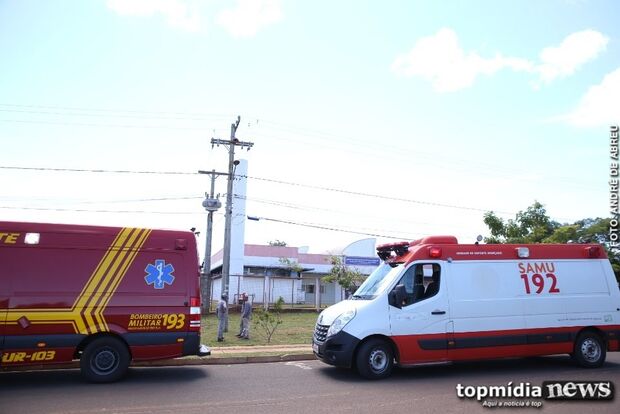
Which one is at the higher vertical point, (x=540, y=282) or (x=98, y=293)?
(x=540, y=282)

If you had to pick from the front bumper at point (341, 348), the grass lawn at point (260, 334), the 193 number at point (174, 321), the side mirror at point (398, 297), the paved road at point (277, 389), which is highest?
the side mirror at point (398, 297)

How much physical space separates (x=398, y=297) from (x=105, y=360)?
542cm

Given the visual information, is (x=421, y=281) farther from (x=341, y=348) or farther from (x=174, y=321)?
(x=174, y=321)

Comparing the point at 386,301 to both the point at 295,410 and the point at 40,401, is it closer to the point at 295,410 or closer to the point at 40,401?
the point at 295,410

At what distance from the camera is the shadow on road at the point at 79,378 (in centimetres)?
897

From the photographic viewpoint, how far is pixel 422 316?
9.93 meters

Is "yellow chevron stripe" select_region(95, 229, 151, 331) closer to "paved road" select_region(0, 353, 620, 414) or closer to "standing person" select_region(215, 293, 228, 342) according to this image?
"paved road" select_region(0, 353, 620, 414)

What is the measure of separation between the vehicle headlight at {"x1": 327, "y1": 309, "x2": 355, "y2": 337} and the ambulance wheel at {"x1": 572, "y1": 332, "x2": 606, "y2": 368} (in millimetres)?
5014

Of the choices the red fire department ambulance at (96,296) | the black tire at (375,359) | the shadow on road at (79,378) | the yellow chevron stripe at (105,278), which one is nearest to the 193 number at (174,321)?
the red fire department ambulance at (96,296)

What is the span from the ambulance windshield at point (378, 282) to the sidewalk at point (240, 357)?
297cm

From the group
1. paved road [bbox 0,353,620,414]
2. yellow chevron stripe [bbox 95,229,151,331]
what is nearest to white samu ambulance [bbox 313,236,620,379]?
paved road [bbox 0,353,620,414]

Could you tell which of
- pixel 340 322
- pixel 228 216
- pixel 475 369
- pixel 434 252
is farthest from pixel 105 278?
pixel 228 216

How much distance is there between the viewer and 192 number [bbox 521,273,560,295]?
35.6ft

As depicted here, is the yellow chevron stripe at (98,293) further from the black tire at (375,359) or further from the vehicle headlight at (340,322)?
the black tire at (375,359)
